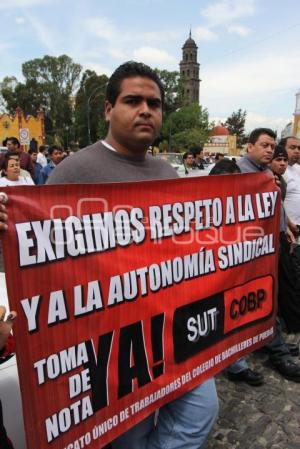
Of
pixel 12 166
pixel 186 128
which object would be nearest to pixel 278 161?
pixel 12 166

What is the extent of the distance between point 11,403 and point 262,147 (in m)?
2.73

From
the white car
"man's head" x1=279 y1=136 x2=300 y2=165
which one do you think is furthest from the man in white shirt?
the white car

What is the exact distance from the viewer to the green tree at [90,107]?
64.8m

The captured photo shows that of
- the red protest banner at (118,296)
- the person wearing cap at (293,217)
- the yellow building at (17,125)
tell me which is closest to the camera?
the red protest banner at (118,296)

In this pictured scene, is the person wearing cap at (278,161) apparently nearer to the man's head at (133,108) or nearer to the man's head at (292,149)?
the man's head at (292,149)

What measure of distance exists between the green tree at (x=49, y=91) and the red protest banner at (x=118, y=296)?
6979 centimetres

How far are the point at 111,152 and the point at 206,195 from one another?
1.82 feet

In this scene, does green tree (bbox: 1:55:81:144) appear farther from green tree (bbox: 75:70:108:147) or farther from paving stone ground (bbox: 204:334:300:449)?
paving stone ground (bbox: 204:334:300:449)

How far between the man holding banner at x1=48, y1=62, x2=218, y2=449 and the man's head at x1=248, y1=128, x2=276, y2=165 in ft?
5.43

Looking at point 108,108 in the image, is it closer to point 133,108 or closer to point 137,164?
point 133,108

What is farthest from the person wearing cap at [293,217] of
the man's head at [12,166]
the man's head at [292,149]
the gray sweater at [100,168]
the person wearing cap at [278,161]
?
the man's head at [12,166]

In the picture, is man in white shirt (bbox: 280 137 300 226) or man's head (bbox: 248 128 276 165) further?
man in white shirt (bbox: 280 137 300 226)

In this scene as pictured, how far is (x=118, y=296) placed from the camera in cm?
169

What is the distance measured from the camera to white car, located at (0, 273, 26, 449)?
164 centimetres
